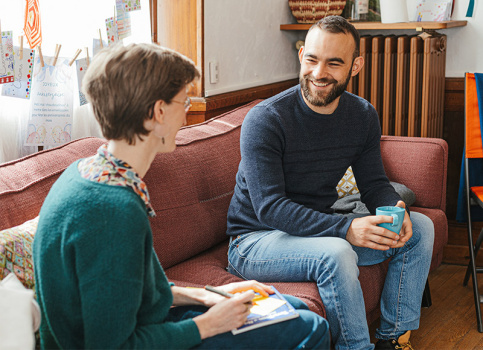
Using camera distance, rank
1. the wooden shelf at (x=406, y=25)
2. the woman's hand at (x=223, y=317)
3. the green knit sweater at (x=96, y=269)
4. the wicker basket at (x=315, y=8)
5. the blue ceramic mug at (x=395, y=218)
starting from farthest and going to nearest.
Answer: the wicker basket at (x=315, y=8) → the wooden shelf at (x=406, y=25) → the blue ceramic mug at (x=395, y=218) → the woman's hand at (x=223, y=317) → the green knit sweater at (x=96, y=269)

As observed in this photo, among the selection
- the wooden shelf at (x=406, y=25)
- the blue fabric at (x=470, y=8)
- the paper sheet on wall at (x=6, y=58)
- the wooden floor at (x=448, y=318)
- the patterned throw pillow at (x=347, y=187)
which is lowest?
the wooden floor at (x=448, y=318)

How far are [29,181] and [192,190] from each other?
0.59m

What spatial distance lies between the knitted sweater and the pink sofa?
0.41 ft

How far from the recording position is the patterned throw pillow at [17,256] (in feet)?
4.31

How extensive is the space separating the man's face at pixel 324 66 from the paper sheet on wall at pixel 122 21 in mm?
721

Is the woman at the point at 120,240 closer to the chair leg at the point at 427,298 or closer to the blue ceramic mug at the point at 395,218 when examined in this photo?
the blue ceramic mug at the point at 395,218

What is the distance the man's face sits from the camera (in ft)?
6.53

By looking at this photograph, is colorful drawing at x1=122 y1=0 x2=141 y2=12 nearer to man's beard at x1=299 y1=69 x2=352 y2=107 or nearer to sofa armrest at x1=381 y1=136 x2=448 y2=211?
man's beard at x1=299 y1=69 x2=352 y2=107

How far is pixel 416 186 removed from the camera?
2.53 metres

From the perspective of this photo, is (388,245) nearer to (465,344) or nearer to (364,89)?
(465,344)

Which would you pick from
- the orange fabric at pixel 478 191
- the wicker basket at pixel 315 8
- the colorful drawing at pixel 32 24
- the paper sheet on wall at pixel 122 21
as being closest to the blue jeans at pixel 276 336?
the colorful drawing at pixel 32 24

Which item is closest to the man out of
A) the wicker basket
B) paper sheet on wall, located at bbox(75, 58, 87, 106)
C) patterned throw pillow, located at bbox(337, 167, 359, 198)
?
patterned throw pillow, located at bbox(337, 167, 359, 198)

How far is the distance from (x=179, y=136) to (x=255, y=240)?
1.74ft

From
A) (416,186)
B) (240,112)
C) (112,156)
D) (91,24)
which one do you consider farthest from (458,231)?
(112,156)
